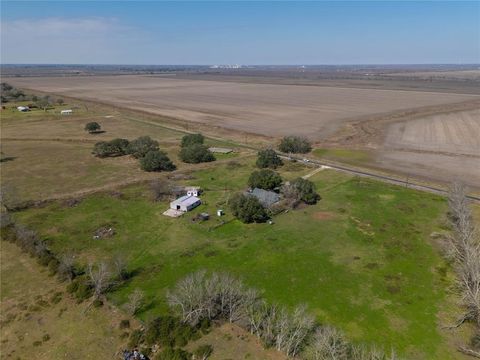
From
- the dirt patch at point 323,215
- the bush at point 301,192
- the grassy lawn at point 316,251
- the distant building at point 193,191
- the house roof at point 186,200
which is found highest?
the bush at point 301,192

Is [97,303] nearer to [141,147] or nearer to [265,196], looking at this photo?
[265,196]

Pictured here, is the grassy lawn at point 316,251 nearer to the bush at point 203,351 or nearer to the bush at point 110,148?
the bush at point 203,351

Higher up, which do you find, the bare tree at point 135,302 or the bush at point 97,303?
the bare tree at point 135,302

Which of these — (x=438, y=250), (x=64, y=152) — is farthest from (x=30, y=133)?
(x=438, y=250)

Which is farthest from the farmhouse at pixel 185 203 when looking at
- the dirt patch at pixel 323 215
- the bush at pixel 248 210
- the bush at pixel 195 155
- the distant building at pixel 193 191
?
the bush at pixel 195 155

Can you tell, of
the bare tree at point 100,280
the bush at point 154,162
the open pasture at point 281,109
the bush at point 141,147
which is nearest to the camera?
the bare tree at point 100,280

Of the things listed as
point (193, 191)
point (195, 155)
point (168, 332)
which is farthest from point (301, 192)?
point (168, 332)
